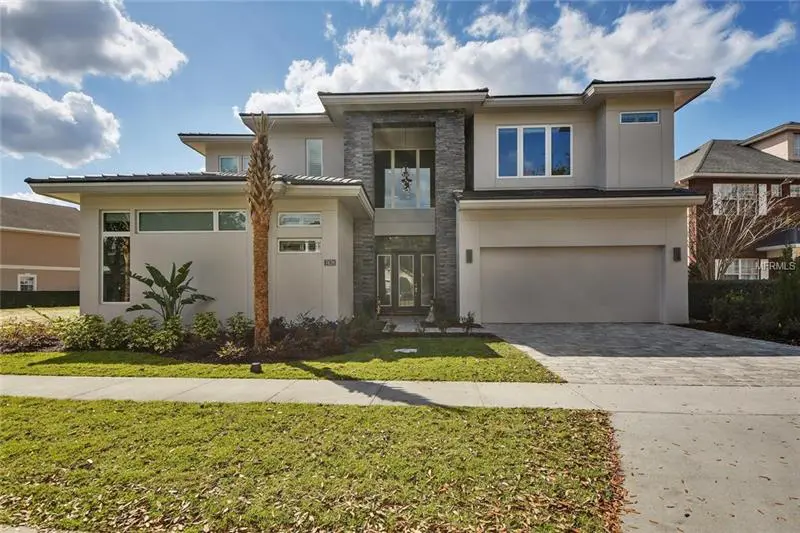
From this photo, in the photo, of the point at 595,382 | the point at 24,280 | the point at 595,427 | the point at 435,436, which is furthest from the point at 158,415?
the point at 24,280

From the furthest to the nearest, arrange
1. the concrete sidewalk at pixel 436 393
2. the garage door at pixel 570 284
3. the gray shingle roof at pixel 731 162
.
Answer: the gray shingle roof at pixel 731 162
the garage door at pixel 570 284
the concrete sidewalk at pixel 436 393

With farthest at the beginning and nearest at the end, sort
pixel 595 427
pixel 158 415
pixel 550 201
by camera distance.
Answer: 1. pixel 550 201
2. pixel 158 415
3. pixel 595 427

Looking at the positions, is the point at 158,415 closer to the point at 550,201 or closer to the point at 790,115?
the point at 550,201

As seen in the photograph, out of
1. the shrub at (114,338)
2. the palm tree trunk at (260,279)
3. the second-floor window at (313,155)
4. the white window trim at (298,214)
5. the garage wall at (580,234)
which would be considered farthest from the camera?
the second-floor window at (313,155)

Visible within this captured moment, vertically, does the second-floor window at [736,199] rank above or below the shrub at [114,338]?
above

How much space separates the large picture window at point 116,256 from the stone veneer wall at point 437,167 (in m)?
7.07

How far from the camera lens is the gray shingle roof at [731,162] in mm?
22144

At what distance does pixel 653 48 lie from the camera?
12.5 meters

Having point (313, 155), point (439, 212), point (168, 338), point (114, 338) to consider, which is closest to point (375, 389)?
point (168, 338)

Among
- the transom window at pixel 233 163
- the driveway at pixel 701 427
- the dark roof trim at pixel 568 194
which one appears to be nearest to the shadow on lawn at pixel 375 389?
the driveway at pixel 701 427

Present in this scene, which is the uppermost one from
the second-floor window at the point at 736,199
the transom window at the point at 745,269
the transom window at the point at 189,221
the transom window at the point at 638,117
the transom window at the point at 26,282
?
the transom window at the point at 638,117

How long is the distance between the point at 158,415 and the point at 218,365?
2869 millimetres

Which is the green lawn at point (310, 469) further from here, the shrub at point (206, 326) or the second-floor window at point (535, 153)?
the second-floor window at point (535, 153)

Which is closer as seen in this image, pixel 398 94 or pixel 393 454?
pixel 393 454
